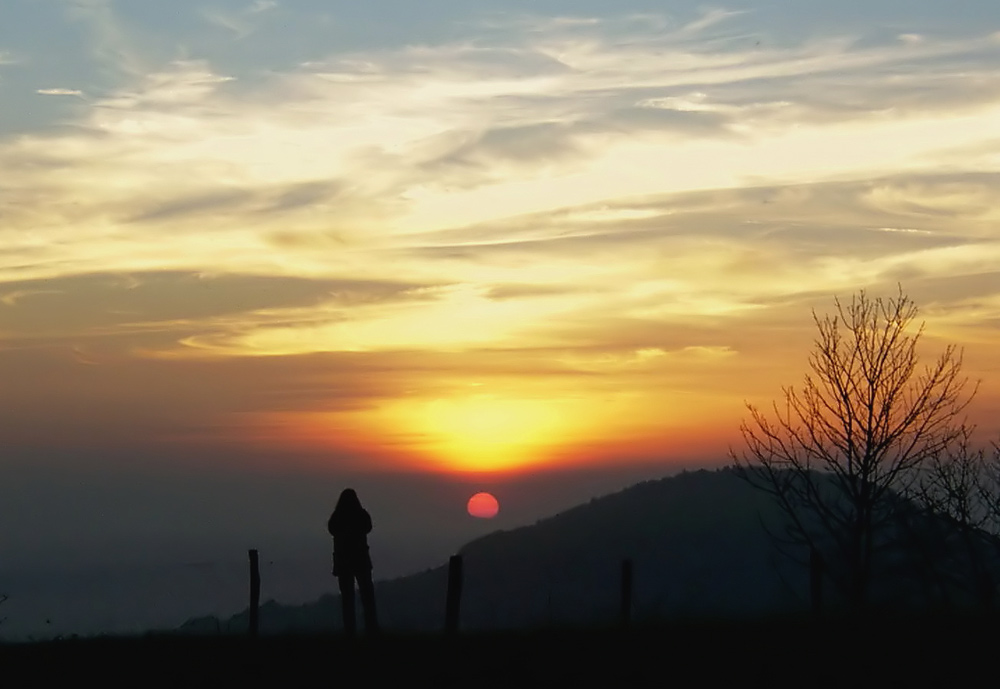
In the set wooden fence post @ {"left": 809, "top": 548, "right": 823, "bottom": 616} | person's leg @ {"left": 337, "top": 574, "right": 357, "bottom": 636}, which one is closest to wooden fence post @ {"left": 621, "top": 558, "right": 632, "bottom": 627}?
wooden fence post @ {"left": 809, "top": 548, "right": 823, "bottom": 616}

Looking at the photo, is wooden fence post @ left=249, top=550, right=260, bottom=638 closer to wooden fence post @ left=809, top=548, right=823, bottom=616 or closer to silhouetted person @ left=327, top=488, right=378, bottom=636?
silhouetted person @ left=327, top=488, right=378, bottom=636

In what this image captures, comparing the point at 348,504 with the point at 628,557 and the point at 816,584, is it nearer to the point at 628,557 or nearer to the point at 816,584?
the point at 816,584

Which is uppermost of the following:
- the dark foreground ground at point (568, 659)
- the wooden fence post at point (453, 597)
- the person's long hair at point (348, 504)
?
the person's long hair at point (348, 504)

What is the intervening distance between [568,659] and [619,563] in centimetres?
15841

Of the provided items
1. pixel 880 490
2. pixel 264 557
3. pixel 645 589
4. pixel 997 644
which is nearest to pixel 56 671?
pixel 264 557

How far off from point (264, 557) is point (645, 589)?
483ft

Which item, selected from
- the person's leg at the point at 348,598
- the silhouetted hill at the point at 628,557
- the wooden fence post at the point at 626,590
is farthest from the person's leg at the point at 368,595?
the silhouetted hill at the point at 628,557

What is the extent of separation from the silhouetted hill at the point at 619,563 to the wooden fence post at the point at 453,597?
126385 mm

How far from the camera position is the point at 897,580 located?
88.4 m

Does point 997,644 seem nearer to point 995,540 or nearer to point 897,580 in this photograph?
point 995,540

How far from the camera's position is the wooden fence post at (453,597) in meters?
21.6

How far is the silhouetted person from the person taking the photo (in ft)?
75.8

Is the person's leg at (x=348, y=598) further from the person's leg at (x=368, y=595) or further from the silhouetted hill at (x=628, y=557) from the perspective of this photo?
the silhouetted hill at (x=628, y=557)

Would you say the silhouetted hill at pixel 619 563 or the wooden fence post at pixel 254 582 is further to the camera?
the silhouetted hill at pixel 619 563
